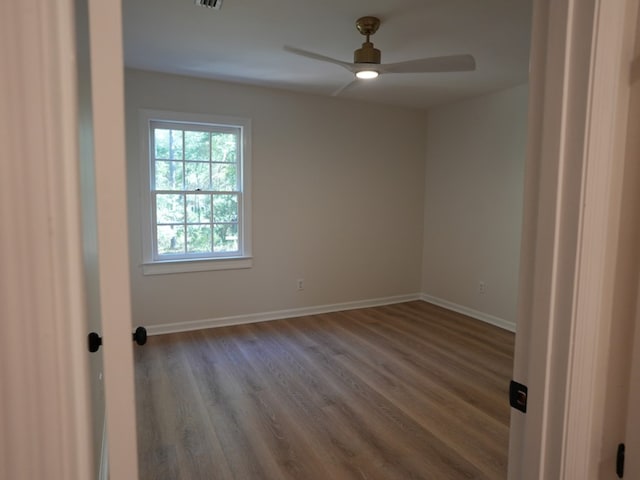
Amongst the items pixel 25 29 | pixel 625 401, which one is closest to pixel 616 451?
pixel 625 401

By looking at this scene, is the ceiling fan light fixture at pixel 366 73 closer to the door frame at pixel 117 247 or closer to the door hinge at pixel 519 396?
the door frame at pixel 117 247

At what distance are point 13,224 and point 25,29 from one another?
0.72ft

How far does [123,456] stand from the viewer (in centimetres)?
60

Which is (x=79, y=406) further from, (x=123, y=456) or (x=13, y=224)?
(x=13, y=224)

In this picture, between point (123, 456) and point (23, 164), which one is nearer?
point (23, 164)

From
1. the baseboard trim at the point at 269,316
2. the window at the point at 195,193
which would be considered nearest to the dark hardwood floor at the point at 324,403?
the baseboard trim at the point at 269,316

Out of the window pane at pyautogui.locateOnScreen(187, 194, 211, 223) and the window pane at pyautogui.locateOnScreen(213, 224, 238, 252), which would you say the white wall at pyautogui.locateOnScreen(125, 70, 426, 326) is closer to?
the window pane at pyautogui.locateOnScreen(213, 224, 238, 252)

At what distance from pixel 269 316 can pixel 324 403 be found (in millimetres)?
1921

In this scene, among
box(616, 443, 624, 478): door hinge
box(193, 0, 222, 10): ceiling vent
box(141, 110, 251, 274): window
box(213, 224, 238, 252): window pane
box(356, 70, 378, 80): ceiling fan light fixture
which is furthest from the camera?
box(213, 224, 238, 252): window pane

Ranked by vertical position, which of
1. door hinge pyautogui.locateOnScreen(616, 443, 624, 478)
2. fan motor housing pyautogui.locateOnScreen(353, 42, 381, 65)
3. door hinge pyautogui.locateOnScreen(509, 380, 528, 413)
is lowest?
door hinge pyautogui.locateOnScreen(616, 443, 624, 478)

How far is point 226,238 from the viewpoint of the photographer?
4262 millimetres

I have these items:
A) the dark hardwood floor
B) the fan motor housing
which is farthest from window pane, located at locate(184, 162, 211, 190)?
the fan motor housing

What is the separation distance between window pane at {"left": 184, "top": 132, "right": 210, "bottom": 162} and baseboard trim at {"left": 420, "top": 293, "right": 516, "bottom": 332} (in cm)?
338

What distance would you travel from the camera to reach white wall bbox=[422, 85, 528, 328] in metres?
4.11
